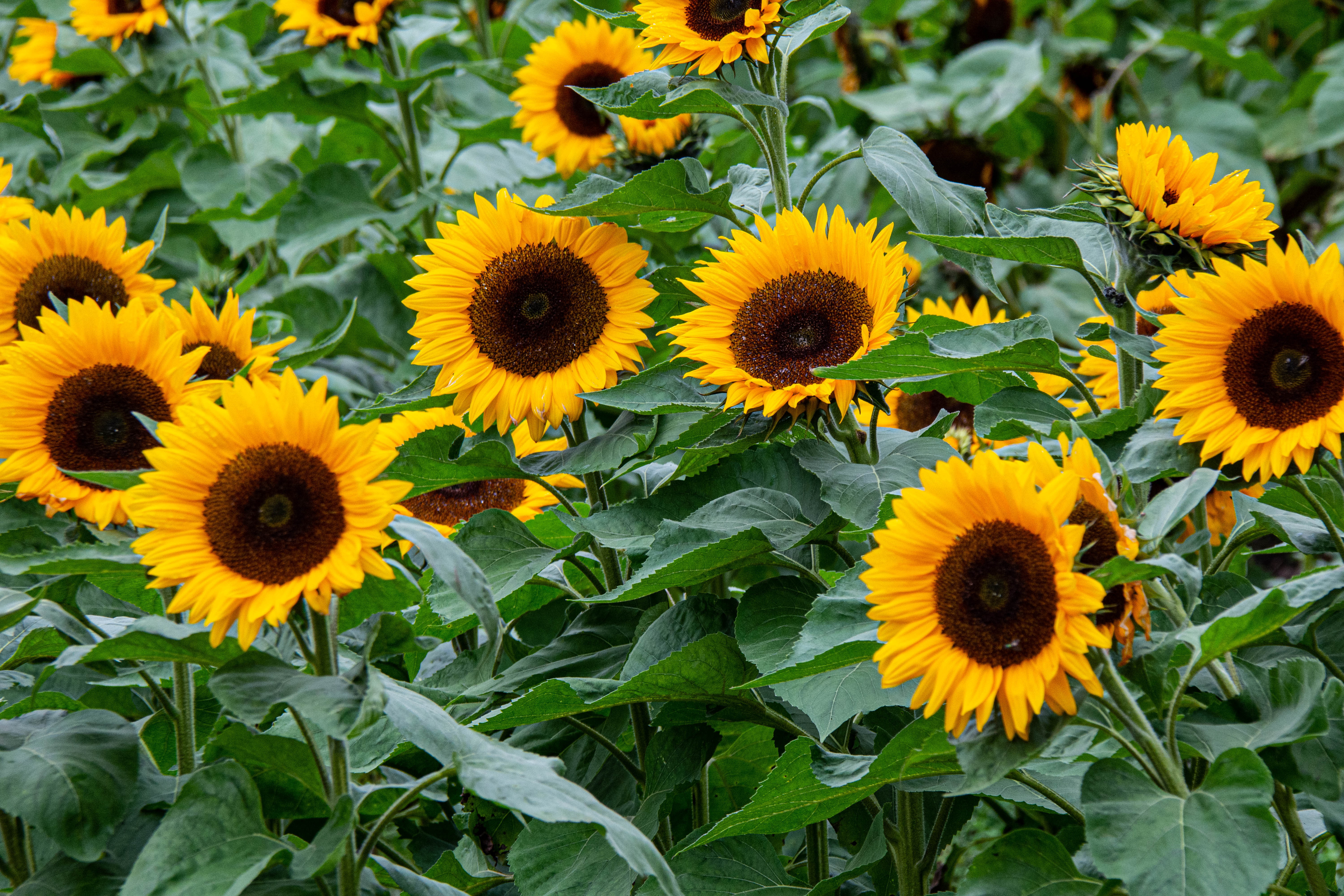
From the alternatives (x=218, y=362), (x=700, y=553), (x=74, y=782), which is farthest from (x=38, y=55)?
(x=700, y=553)

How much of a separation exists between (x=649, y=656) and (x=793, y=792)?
0.69 ft

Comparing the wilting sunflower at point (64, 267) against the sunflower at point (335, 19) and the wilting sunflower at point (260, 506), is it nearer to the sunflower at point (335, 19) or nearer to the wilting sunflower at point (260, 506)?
the wilting sunflower at point (260, 506)

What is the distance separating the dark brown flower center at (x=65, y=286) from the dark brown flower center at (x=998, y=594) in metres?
0.90

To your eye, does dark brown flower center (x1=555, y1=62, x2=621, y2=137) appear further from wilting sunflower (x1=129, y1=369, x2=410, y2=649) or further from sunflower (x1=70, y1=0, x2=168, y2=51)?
wilting sunflower (x1=129, y1=369, x2=410, y2=649)

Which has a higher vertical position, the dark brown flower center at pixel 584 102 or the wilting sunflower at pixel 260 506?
the dark brown flower center at pixel 584 102

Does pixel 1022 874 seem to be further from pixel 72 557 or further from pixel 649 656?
pixel 72 557

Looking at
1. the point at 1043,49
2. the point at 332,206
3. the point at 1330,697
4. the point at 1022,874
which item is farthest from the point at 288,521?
the point at 1043,49

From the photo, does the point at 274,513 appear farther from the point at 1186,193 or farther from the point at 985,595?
the point at 1186,193

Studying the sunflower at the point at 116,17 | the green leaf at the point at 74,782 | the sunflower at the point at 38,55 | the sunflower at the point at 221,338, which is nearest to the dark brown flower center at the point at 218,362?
the sunflower at the point at 221,338

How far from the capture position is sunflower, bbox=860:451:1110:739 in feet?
2.61

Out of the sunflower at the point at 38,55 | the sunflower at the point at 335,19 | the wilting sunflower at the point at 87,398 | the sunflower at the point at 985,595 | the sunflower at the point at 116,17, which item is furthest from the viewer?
the sunflower at the point at 38,55

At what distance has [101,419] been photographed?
1100 mm

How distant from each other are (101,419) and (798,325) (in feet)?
1.96

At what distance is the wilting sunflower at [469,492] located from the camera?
57.3 inches
